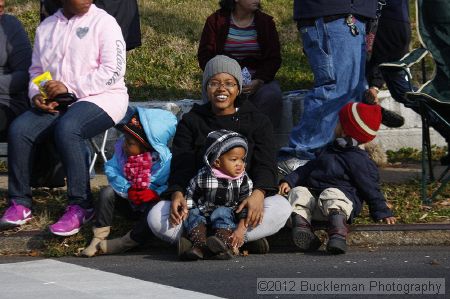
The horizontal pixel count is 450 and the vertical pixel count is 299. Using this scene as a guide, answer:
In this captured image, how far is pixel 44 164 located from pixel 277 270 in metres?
2.28

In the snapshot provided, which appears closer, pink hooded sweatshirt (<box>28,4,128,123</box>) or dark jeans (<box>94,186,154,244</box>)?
dark jeans (<box>94,186,154,244</box>)

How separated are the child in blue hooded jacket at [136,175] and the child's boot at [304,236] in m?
0.98

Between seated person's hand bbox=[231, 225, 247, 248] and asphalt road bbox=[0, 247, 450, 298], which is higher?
seated person's hand bbox=[231, 225, 247, 248]

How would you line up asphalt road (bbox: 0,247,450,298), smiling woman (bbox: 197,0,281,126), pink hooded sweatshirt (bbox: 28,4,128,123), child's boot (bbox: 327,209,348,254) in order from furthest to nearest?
smiling woman (bbox: 197,0,281,126)
pink hooded sweatshirt (bbox: 28,4,128,123)
child's boot (bbox: 327,209,348,254)
asphalt road (bbox: 0,247,450,298)

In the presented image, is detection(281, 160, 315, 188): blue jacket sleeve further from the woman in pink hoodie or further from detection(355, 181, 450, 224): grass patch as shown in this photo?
the woman in pink hoodie

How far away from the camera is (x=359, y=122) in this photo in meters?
7.89

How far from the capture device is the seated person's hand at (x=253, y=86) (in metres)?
9.08

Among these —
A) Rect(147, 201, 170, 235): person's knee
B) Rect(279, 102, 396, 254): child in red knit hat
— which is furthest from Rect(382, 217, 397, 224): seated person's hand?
Rect(147, 201, 170, 235): person's knee

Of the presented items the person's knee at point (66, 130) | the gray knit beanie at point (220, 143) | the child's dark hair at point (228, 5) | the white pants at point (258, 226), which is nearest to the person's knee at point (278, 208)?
the white pants at point (258, 226)

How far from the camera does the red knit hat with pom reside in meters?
7.89

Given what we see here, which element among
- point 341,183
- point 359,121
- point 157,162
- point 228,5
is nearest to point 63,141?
point 157,162

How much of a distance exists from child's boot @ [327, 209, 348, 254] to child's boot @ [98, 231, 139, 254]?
4.24ft

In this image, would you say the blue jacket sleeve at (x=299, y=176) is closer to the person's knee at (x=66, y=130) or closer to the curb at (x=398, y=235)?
the curb at (x=398, y=235)

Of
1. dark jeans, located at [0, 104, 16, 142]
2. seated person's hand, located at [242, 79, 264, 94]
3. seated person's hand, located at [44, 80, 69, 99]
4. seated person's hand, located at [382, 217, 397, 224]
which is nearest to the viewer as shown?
seated person's hand, located at [382, 217, 397, 224]
